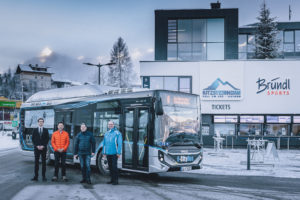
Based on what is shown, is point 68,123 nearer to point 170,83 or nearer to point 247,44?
point 170,83

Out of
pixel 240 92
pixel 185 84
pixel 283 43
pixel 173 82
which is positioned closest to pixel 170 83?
pixel 173 82

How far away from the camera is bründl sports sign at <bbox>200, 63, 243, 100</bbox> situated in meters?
25.4

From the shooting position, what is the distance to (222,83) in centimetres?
2558

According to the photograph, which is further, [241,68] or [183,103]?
[241,68]

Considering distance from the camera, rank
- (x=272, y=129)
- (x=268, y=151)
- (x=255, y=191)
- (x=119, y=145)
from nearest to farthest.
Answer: (x=255, y=191)
(x=119, y=145)
(x=268, y=151)
(x=272, y=129)

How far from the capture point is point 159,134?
9828 millimetres

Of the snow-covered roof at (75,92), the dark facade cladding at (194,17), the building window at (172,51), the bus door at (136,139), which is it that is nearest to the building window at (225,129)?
the dark facade cladding at (194,17)

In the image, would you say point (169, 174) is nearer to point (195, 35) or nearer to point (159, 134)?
point (159, 134)

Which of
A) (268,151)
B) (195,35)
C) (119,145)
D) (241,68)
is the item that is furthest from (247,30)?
(119,145)

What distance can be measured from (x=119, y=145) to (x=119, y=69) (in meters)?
58.0

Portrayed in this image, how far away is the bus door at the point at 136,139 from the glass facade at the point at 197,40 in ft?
64.9

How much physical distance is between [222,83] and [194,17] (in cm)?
815

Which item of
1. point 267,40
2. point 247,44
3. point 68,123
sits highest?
point 267,40

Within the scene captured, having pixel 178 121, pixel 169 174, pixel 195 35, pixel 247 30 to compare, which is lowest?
pixel 169 174
